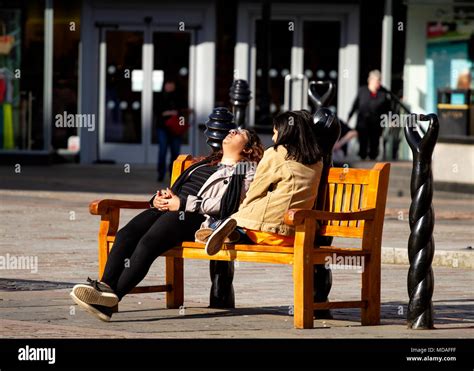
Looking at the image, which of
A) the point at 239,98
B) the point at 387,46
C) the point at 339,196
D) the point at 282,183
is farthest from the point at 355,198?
the point at 387,46

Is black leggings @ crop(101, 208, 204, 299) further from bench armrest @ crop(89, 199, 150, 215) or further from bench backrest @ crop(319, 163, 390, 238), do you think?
bench backrest @ crop(319, 163, 390, 238)

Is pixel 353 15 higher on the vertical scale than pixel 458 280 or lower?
higher

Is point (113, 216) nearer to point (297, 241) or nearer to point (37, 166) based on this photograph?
point (297, 241)

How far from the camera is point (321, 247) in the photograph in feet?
32.2

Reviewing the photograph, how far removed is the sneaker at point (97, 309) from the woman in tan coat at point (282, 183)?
3.26 ft

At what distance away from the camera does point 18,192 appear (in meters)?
21.5

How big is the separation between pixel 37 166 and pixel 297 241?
1959 cm

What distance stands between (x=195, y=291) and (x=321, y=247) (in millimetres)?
1863

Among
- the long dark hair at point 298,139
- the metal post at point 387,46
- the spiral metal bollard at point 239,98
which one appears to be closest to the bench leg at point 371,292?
Answer: the long dark hair at point 298,139

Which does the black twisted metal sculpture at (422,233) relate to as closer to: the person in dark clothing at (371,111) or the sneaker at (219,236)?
the sneaker at (219,236)

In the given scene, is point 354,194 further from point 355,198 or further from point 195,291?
point 195,291

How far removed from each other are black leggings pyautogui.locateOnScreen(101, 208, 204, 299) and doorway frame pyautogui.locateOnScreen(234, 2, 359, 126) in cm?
1929
